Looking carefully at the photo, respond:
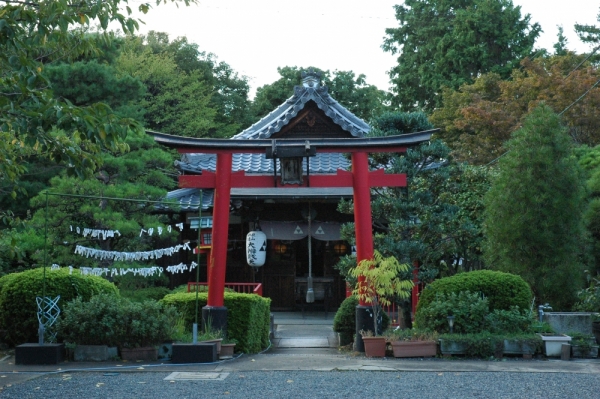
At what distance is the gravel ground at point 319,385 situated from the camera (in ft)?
26.5

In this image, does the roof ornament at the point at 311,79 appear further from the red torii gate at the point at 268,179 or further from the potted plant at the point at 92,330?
the potted plant at the point at 92,330

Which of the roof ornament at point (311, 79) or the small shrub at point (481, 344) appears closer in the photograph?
the small shrub at point (481, 344)

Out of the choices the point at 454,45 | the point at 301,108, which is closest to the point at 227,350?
the point at 301,108

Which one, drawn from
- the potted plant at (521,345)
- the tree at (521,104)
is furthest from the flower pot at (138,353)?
the tree at (521,104)

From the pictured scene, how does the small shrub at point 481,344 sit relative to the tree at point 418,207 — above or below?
below

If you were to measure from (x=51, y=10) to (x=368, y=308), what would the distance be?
→ 765cm

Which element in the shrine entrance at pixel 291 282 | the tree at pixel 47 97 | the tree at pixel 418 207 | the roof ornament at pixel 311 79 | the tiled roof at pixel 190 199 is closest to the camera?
the tree at pixel 47 97

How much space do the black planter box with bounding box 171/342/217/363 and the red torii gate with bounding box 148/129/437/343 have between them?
146 centimetres

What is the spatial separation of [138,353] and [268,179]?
3689 mm

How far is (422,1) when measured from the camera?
120 feet

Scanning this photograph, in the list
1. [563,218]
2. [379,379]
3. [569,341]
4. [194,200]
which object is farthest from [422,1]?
[379,379]

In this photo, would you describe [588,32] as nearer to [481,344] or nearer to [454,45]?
[454,45]

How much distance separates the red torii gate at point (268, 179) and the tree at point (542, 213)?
2.79 meters

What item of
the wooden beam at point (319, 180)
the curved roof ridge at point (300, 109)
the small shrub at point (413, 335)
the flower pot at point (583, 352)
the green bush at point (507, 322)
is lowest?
the flower pot at point (583, 352)
